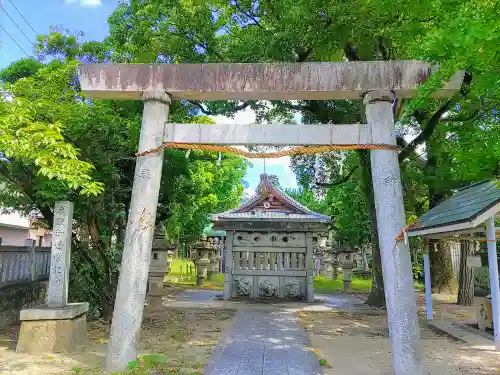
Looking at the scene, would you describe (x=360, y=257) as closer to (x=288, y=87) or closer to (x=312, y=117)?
(x=312, y=117)

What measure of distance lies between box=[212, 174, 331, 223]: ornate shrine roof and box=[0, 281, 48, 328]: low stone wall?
7.24 m

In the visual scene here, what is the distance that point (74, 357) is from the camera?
673cm

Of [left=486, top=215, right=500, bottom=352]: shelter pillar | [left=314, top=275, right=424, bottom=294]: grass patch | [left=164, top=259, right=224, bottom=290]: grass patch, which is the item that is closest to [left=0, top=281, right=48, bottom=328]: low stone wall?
[left=486, top=215, right=500, bottom=352]: shelter pillar

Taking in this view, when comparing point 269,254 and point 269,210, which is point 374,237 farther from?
point 269,210

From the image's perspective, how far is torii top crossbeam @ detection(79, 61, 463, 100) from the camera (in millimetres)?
6066

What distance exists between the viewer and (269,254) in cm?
→ 1622

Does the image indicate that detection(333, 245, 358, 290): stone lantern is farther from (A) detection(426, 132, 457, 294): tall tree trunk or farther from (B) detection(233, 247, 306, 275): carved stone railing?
(B) detection(233, 247, 306, 275): carved stone railing

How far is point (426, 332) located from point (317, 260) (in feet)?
79.7

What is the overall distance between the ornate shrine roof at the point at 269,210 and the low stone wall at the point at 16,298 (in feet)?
23.7

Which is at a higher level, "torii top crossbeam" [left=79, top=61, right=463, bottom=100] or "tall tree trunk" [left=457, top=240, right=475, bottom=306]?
"torii top crossbeam" [left=79, top=61, right=463, bottom=100]

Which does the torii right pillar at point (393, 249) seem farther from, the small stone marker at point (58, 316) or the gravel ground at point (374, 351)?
the small stone marker at point (58, 316)

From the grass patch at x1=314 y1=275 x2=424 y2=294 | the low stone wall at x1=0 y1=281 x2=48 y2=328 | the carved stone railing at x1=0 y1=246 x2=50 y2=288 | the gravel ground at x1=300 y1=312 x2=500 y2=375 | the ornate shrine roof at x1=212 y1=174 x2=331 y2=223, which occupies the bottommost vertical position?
the grass patch at x1=314 y1=275 x2=424 y2=294

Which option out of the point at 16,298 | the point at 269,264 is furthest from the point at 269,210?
the point at 16,298

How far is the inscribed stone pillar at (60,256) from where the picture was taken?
24.7 ft
